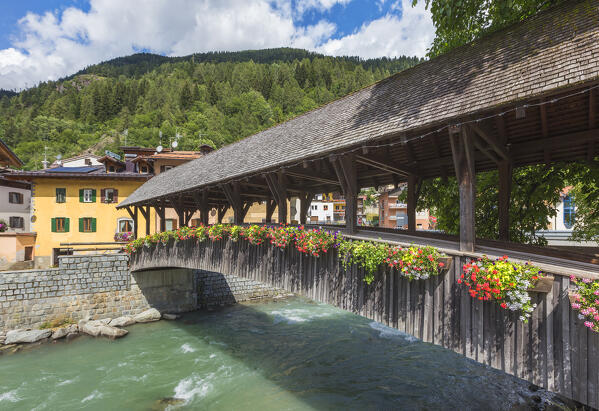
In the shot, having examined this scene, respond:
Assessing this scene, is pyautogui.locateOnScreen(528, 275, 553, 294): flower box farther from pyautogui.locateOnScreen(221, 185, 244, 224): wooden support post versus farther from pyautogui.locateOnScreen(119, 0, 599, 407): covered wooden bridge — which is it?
pyautogui.locateOnScreen(221, 185, 244, 224): wooden support post

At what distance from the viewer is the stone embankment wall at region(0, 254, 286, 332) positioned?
1433 cm

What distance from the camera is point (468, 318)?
179 inches

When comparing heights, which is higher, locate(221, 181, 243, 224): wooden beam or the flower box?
locate(221, 181, 243, 224): wooden beam

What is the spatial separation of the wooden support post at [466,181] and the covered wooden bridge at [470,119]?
14 mm

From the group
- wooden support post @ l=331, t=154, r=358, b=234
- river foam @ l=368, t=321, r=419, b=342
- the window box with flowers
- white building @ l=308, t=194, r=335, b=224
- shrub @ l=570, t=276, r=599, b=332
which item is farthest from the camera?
white building @ l=308, t=194, r=335, b=224

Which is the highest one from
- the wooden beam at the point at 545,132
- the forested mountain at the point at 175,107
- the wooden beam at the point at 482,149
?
the forested mountain at the point at 175,107

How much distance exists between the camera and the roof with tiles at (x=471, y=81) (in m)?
4.15

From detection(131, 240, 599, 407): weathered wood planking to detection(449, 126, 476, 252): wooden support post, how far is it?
0.39 m

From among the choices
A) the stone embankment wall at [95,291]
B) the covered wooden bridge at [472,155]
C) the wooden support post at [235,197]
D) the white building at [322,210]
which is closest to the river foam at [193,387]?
the covered wooden bridge at [472,155]

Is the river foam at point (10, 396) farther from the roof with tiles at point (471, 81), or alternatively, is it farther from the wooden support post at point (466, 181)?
the wooden support post at point (466, 181)

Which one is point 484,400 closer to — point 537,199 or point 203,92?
point 537,199

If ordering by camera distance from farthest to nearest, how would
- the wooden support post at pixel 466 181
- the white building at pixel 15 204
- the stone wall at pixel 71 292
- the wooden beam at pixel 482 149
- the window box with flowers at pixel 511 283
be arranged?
1. the white building at pixel 15 204
2. the stone wall at pixel 71 292
3. the wooden beam at pixel 482 149
4. the wooden support post at pixel 466 181
5. the window box with flowers at pixel 511 283

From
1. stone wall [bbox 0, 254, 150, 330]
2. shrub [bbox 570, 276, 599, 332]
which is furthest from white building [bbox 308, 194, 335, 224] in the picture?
shrub [bbox 570, 276, 599, 332]

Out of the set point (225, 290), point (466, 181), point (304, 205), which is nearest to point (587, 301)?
point (466, 181)
